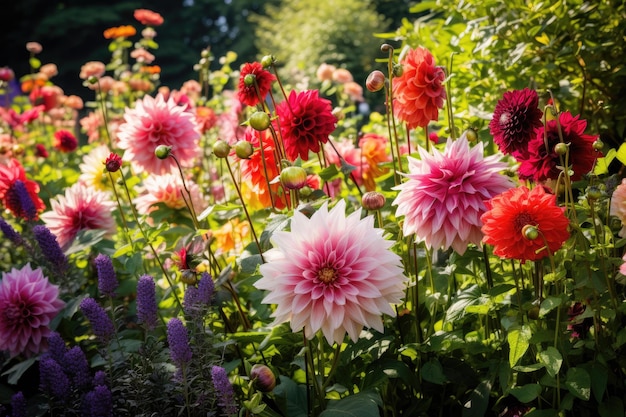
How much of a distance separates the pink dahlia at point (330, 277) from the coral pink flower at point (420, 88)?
50cm

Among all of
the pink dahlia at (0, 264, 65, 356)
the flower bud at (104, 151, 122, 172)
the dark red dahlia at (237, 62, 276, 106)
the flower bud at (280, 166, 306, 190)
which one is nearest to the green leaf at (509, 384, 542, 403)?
the flower bud at (280, 166, 306, 190)

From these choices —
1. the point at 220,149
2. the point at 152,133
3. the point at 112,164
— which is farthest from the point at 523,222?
the point at 152,133

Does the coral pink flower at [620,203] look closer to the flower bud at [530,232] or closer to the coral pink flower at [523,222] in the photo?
the coral pink flower at [523,222]

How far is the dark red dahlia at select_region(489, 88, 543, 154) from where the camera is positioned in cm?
166

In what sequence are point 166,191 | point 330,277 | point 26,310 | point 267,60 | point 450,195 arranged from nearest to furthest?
1. point 330,277
2. point 450,195
3. point 267,60
4. point 26,310
5. point 166,191

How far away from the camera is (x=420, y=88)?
1835 mm

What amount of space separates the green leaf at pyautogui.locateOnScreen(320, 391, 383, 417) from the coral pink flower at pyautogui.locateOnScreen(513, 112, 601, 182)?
0.62m

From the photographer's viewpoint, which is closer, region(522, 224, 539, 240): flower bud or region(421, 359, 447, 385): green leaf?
region(522, 224, 539, 240): flower bud

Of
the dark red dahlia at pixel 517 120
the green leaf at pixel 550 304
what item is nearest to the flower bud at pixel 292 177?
the dark red dahlia at pixel 517 120

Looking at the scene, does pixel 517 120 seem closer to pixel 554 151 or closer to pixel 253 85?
pixel 554 151

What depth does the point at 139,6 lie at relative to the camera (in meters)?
21.3

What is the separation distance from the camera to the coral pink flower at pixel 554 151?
1582 mm

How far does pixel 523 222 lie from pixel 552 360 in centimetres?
31

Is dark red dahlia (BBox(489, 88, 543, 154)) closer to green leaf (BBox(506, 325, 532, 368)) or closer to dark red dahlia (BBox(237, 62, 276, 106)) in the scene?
green leaf (BBox(506, 325, 532, 368))
